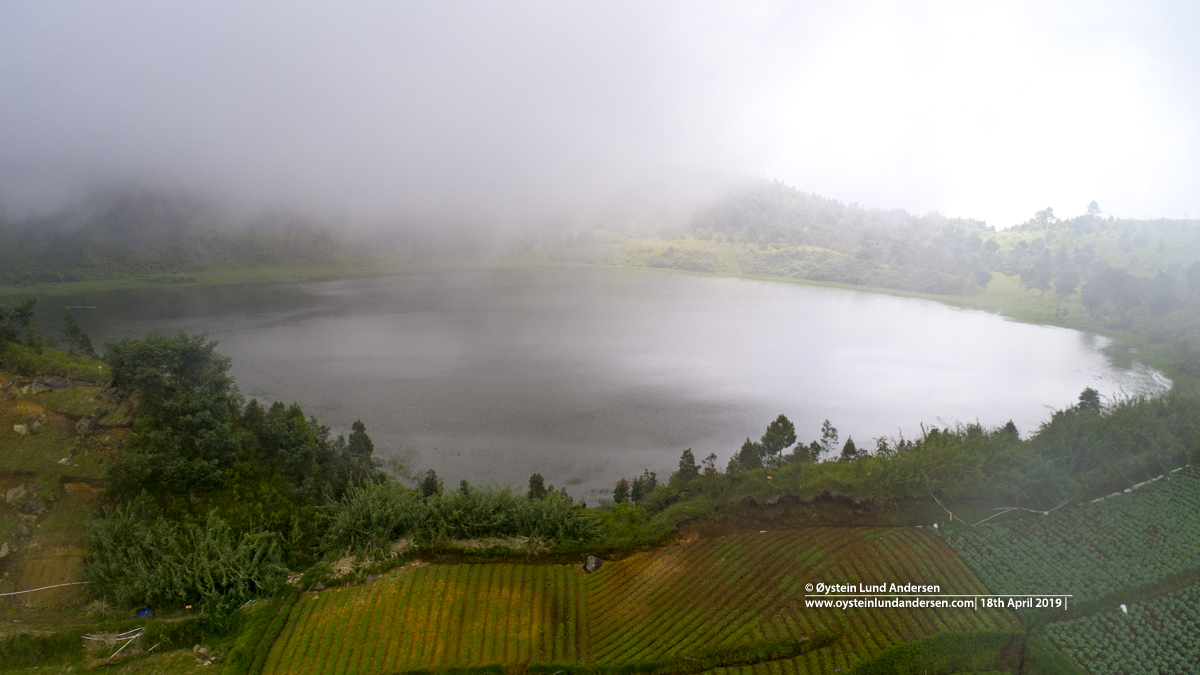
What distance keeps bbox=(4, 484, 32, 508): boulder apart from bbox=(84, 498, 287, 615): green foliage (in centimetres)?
273

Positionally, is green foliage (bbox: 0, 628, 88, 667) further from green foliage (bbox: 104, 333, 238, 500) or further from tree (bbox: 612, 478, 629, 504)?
tree (bbox: 612, 478, 629, 504)

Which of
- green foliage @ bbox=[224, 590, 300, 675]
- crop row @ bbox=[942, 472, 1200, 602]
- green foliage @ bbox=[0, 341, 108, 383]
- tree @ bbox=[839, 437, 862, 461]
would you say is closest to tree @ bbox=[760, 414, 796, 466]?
tree @ bbox=[839, 437, 862, 461]

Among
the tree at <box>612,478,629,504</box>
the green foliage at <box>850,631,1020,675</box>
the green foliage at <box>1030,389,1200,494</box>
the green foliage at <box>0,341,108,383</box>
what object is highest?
the green foliage at <box>0,341,108,383</box>

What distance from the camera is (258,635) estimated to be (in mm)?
14234

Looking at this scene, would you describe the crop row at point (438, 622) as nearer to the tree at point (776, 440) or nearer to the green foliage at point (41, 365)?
the green foliage at point (41, 365)

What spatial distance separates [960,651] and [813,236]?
148 metres

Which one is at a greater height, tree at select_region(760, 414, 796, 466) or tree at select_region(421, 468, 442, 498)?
tree at select_region(760, 414, 796, 466)

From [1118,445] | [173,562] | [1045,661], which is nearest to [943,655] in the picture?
[1045,661]

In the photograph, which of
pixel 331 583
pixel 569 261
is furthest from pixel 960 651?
pixel 569 261

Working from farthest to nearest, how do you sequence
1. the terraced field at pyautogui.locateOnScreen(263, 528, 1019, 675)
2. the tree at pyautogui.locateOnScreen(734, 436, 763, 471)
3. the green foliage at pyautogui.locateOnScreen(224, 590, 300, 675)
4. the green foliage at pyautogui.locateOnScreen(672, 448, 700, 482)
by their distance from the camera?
the tree at pyautogui.locateOnScreen(734, 436, 763, 471), the green foliage at pyautogui.locateOnScreen(672, 448, 700, 482), the terraced field at pyautogui.locateOnScreen(263, 528, 1019, 675), the green foliage at pyautogui.locateOnScreen(224, 590, 300, 675)

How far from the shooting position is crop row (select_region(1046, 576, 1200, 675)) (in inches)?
508

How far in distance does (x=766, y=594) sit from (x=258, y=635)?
14440 millimetres

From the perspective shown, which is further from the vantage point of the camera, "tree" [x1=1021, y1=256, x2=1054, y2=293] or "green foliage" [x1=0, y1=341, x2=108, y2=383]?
"tree" [x1=1021, y1=256, x2=1054, y2=293]

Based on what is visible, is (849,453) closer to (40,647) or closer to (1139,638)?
(1139,638)
